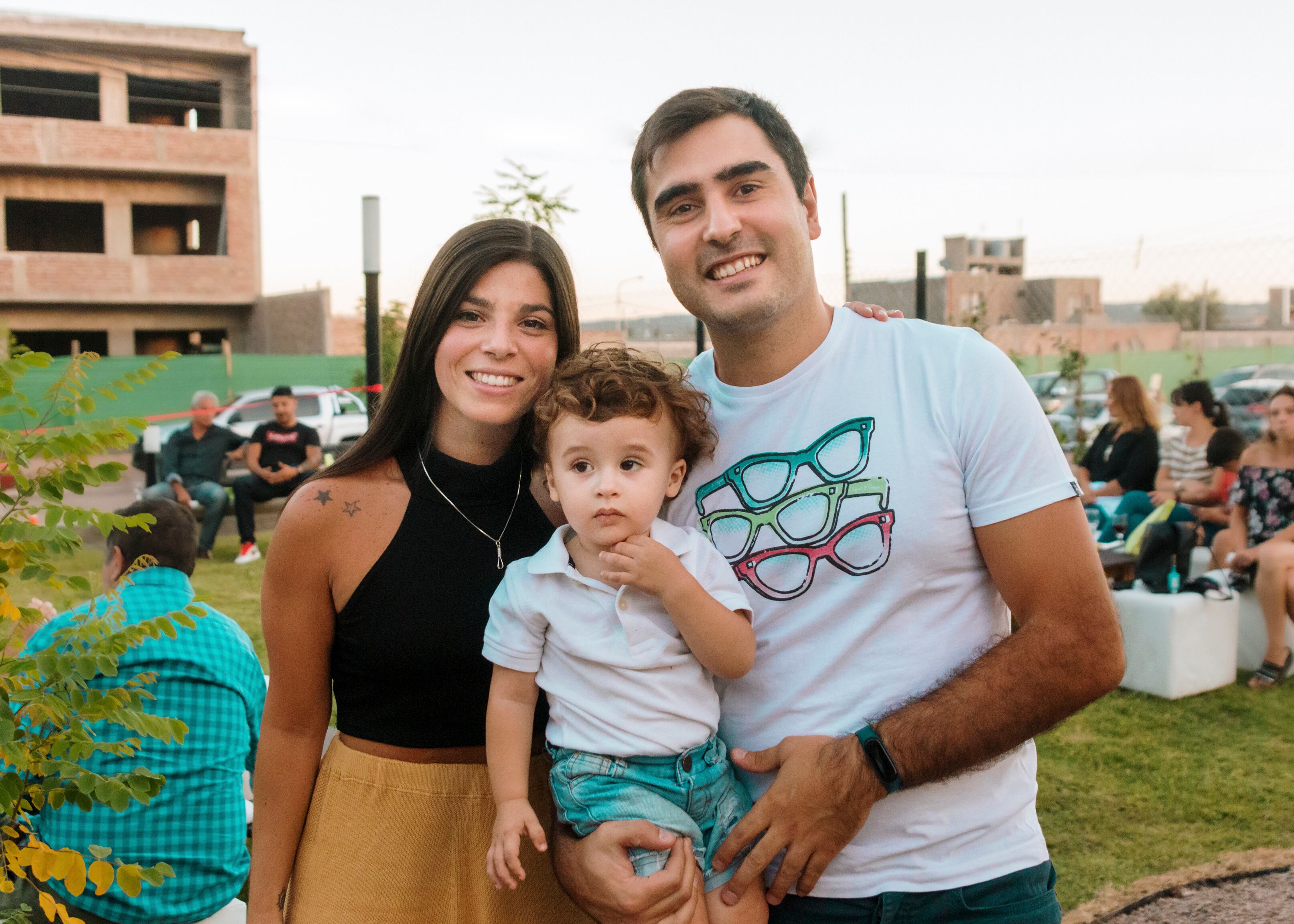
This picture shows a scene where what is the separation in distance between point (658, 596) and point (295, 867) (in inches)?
40.6

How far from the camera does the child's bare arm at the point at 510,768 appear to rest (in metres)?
1.87

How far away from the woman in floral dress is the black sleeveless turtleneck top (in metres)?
5.81

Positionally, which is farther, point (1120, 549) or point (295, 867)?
point (1120, 549)

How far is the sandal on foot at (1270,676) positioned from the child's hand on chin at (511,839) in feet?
19.2

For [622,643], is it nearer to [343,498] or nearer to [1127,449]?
[343,498]

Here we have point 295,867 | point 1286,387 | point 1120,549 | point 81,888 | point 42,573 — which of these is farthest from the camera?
point 1120,549

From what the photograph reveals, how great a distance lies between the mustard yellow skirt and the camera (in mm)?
2104

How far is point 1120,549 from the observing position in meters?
7.38

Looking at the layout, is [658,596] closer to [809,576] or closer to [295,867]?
[809,576]

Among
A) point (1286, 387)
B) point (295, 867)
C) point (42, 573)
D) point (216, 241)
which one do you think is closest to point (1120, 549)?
point (1286, 387)

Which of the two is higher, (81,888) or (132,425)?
(132,425)

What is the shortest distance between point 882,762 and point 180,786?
2.22m

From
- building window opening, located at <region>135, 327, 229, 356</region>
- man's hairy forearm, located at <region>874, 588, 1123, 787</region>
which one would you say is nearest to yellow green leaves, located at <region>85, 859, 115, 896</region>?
man's hairy forearm, located at <region>874, 588, 1123, 787</region>

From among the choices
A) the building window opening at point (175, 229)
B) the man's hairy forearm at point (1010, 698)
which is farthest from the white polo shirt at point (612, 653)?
the building window opening at point (175, 229)
